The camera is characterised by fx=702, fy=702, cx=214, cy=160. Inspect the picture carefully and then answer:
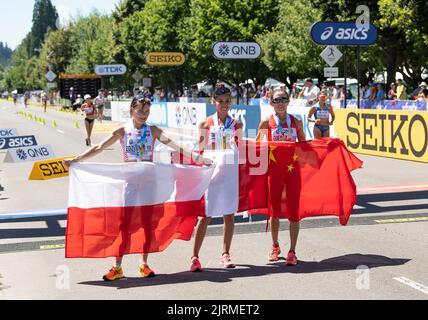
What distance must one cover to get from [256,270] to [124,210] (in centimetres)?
157

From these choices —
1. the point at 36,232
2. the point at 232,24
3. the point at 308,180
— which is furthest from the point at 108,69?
the point at 308,180

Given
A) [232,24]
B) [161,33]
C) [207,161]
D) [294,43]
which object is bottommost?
[207,161]

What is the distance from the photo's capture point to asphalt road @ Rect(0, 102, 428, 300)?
6.69m

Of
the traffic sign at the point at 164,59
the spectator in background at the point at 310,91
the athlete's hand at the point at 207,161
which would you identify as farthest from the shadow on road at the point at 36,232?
the traffic sign at the point at 164,59

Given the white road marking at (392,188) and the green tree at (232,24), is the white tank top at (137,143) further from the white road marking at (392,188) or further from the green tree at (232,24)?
the green tree at (232,24)

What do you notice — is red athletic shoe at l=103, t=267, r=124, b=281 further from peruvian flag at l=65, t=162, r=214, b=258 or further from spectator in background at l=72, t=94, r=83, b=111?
spectator in background at l=72, t=94, r=83, b=111

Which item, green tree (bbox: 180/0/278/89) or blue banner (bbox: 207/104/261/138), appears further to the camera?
green tree (bbox: 180/0/278/89)

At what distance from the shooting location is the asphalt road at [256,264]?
21.9ft

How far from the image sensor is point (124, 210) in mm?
7270

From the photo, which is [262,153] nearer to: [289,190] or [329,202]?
[289,190]

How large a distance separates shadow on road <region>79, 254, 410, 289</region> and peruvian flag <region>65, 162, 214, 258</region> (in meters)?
0.31

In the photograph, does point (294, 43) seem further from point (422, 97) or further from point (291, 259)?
point (291, 259)

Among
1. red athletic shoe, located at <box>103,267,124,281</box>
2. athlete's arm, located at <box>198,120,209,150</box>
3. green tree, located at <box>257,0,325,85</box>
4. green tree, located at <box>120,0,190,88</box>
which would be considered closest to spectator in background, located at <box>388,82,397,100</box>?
green tree, located at <box>257,0,325,85</box>

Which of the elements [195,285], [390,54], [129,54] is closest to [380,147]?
[195,285]
